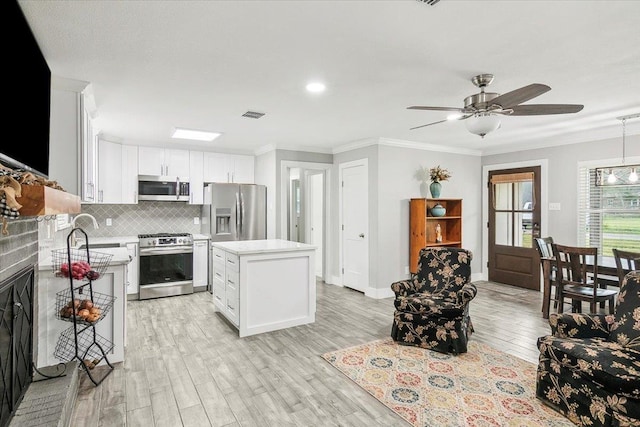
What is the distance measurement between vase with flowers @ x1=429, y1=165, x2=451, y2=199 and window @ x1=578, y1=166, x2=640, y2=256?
6.27 ft

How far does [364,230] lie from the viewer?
550 cm

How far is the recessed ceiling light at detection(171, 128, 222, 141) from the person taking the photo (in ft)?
15.6

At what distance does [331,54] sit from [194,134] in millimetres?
3166

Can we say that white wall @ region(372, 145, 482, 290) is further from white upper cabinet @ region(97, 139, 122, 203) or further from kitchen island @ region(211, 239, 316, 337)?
white upper cabinet @ region(97, 139, 122, 203)

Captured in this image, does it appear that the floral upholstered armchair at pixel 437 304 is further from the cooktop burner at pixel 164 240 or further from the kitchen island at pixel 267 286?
the cooktop burner at pixel 164 240

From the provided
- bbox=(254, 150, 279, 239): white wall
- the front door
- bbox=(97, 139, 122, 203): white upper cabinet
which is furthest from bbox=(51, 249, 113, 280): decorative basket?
the front door

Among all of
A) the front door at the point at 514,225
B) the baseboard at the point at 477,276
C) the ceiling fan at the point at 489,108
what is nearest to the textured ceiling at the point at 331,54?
the ceiling fan at the point at 489,108

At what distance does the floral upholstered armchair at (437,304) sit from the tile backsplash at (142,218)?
4114mm

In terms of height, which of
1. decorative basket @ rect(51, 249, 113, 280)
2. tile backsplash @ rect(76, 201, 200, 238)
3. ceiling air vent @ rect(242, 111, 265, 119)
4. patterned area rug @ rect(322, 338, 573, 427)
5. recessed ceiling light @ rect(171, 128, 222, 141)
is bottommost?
patterned area rug @ rect(322, 338, 573, 427)

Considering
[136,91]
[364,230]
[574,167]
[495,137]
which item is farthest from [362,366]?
[574,167]

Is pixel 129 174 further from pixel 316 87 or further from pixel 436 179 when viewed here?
pixel 436 179

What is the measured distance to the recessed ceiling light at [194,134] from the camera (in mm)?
4742

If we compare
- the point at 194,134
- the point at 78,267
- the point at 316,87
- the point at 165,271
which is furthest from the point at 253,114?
the point at 165,271

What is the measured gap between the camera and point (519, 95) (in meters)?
2.36
